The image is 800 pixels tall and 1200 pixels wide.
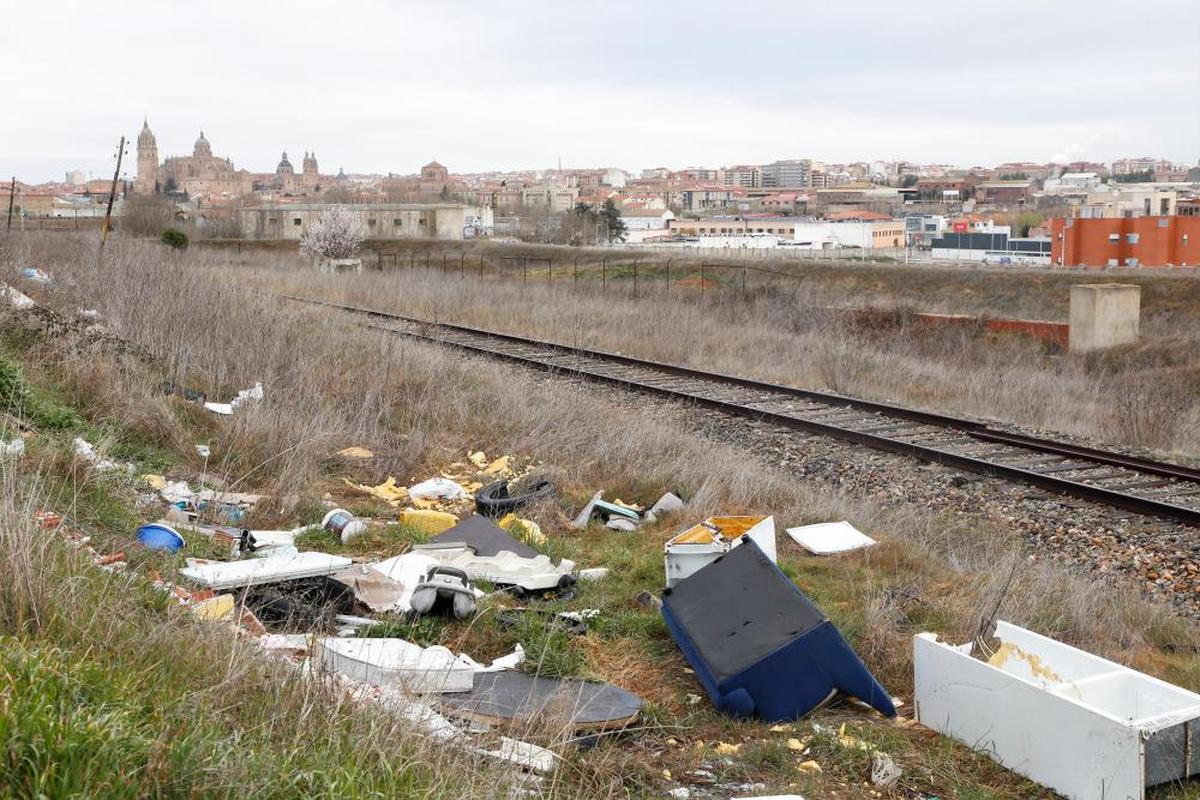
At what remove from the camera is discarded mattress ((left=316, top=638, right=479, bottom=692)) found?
439 cm

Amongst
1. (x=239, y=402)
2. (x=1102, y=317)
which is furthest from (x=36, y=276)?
(x=1102, y=317)

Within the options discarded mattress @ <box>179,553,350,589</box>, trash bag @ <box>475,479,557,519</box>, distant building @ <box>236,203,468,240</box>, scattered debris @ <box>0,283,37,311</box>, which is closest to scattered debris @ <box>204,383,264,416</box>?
scattered debris @ <box>0,283,37,311</box>

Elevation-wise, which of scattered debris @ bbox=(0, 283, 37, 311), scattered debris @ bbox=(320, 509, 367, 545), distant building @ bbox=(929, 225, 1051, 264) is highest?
distant building @ bbox=(929, 225, 1051, 264)

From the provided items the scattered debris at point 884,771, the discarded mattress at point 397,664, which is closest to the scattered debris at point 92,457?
the discarded mattress at point 397,664

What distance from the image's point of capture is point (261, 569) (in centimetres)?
563

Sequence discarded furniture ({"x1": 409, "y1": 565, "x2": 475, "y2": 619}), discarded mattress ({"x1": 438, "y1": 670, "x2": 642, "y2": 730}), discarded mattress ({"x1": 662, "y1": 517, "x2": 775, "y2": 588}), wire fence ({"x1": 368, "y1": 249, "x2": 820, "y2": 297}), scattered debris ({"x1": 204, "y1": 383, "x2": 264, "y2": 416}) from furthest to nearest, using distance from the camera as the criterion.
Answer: wire fence ({"x1": 368, "y1": 249, "x2": 820, "y2": 297}) → scattered debris ({"x1": 204, "y1": 383, "x2": 264, "y2": 416}) → discarded mattress ({"x1": 662, "y1": 517, "x2": 775, "y2": 588}) → discarded furniture ({"x1": 409, "y1": 565, "x2": 475, "y2": 619}) → discarded mattress ({"x1": 438, "y1": 670, "x2": 642, "y2": 730})

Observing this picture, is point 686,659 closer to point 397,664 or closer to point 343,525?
point 397,664

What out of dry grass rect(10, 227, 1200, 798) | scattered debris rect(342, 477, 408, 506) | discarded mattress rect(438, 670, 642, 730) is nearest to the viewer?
discarded mattress rect(438, 670, 642, 730)

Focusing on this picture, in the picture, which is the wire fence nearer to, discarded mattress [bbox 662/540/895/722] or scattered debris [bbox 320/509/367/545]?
scattered debris [bbox 320/509/367/545]

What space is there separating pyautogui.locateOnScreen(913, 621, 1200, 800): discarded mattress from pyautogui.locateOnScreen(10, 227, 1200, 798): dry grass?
0.14 m

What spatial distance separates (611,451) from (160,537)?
4682 mm

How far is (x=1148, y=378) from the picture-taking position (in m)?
22.0

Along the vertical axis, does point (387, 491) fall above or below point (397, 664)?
below

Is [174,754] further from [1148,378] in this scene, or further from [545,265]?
[545,265]
